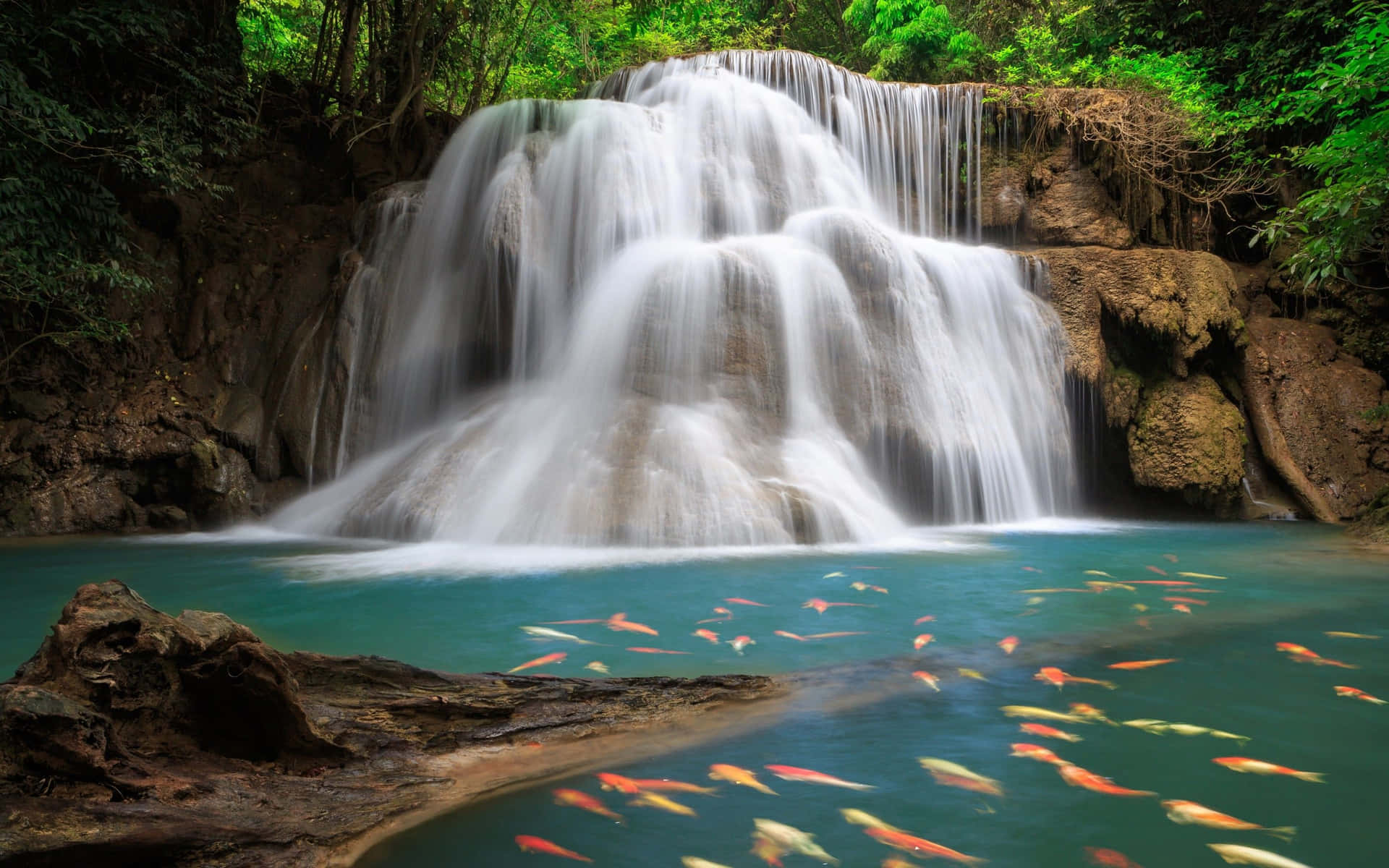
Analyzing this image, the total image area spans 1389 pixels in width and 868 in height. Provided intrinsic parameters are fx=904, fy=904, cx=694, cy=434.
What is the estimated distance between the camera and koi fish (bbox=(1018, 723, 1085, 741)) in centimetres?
298

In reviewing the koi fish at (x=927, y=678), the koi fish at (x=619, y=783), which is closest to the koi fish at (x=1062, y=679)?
the koi fish at (x=927, y=678)

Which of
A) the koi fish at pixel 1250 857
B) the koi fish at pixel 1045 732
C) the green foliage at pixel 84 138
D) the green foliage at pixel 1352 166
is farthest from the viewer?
the green foliage at pixel 84 138

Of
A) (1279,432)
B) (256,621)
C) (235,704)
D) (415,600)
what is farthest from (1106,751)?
(1279,432)

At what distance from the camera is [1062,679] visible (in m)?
3.68

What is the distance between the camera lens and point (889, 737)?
9.84 ft

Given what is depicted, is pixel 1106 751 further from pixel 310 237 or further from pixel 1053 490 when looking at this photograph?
pixel 310 237

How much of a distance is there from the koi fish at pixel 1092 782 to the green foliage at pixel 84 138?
911 cm

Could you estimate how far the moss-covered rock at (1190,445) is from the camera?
10336 mm

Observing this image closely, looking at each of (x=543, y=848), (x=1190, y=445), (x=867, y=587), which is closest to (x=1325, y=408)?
(x=1190, y=445)

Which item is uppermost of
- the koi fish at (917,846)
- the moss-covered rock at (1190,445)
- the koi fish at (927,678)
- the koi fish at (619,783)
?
the moss-covered rock at (1190,445)

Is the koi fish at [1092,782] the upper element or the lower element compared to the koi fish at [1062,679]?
lower

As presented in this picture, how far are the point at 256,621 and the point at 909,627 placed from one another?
3531 millimetres

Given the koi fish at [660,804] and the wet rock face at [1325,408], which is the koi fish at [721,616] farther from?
the wet rock face at [1325,408]

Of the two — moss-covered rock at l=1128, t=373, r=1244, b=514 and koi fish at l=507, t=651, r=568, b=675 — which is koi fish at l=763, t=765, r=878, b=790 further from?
moss-covered rock at l=1128, t=373, r=1244, b=514
